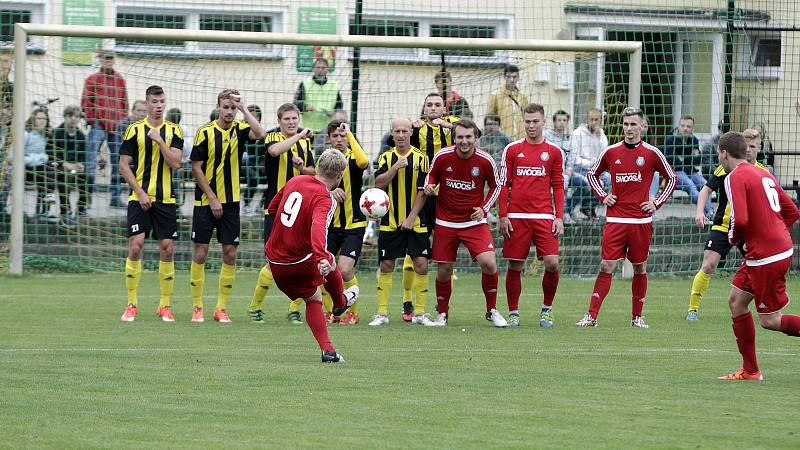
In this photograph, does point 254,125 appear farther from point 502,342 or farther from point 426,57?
point 426,57

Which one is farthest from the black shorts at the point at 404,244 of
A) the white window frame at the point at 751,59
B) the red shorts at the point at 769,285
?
the white window frame at the point at 751,59

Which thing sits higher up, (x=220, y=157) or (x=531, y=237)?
(x=220, y=157)

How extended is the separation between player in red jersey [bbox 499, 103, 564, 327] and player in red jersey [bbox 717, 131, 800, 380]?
150 inches

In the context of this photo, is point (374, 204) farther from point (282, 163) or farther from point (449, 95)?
point (449, 95)

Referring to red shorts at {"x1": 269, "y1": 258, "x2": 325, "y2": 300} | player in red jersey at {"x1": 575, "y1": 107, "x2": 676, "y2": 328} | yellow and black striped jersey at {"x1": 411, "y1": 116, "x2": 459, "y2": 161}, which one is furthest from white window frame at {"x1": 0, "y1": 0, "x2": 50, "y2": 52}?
red shorts at {"x1": 269, "y1": 258, "x2": 325, "y2": 300}

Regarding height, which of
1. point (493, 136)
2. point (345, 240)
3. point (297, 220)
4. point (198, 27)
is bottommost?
point (345, 240)

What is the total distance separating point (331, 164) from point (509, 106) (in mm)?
8881

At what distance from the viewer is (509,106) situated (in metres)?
18.0

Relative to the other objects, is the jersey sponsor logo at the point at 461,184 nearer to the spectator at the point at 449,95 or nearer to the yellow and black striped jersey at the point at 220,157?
the yellow and black striped jersey at the point at 220,157

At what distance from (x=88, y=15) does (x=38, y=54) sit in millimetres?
2209

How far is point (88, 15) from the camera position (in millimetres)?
19500

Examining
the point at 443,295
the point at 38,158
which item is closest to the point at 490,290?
the point at 443,295

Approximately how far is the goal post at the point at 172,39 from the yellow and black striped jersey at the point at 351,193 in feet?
12.7

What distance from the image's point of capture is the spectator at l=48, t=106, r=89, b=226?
1761cm
